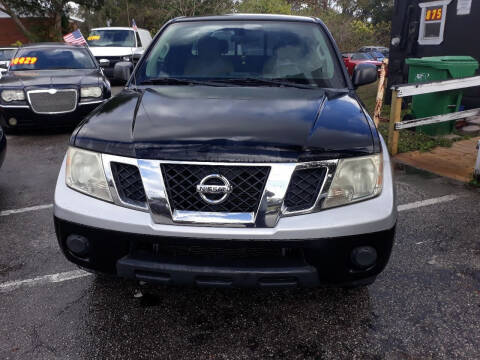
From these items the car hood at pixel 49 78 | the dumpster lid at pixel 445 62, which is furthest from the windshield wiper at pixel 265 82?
the car hood at pixel 49 78

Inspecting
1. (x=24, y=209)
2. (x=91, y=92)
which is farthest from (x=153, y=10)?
(x=24, y=209)

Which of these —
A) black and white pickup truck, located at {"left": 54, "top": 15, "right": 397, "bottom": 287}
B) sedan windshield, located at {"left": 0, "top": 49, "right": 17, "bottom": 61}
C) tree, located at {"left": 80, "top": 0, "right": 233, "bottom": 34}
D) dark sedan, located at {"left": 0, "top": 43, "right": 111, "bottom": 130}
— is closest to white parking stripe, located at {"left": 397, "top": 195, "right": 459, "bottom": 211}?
black and white pickup truck, located at {"left": 54, "top": 15, "right": 397, "bottom": 287}

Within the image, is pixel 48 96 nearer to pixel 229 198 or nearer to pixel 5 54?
pixel 229 198

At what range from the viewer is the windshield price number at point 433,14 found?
8.08m

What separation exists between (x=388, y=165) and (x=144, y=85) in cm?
176

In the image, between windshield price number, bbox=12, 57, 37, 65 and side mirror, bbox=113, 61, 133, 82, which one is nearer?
side mirror, bbox=113, 61, 133, 82

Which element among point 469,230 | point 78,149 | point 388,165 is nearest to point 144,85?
point 78,149

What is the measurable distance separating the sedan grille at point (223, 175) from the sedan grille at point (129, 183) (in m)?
0.14

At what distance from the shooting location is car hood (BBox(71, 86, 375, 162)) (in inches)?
76.7

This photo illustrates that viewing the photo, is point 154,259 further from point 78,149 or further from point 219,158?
point 78,149

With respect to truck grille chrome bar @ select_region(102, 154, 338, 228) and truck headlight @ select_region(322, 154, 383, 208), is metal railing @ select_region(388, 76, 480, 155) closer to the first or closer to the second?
truck headlight @ select_region(322, 154, 383, 208)

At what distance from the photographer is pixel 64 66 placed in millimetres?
7824

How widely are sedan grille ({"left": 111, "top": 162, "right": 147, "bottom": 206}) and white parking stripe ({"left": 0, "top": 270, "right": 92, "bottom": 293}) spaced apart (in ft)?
3.70

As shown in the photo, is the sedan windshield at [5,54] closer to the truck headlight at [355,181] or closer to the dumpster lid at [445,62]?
the dumpster lid at [445,62]
